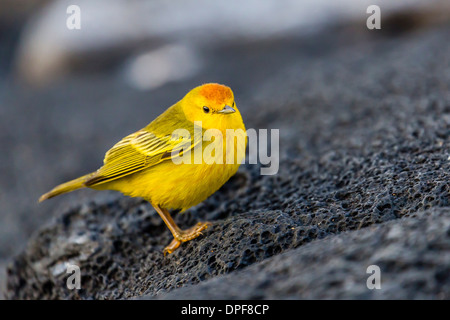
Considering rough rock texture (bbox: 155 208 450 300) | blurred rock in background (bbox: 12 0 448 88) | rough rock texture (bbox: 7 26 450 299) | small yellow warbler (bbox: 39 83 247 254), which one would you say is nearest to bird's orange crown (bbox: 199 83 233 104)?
small yellow warbler (bbox: 39 83 247 254)

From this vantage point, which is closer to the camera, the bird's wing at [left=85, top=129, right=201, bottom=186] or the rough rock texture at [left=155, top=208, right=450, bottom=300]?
the rough rock texture at [left=155, top=208, right=450, bottom=300]

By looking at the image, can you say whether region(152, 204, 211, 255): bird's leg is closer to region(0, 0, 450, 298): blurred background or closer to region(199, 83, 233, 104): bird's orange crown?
region(199, 83, 233, 104): bird's orange crown

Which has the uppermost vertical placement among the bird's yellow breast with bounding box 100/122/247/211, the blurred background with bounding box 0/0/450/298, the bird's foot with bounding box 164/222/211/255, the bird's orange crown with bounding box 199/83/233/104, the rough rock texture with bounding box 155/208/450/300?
the blurred background with bounding box 0/0/450/298

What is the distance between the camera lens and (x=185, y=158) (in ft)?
12.0

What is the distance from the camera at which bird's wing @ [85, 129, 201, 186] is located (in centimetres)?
374

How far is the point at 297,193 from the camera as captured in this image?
394cm

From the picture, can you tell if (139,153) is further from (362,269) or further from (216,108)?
(362,269)

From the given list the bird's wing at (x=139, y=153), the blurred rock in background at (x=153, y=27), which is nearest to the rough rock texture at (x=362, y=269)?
the bird's wing at (x=139, y=153)

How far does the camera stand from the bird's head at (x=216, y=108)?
374 cm

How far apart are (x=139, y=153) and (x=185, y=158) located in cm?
45

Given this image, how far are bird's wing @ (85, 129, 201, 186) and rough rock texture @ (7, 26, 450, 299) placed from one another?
52cm

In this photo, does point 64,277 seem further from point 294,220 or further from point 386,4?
point 386,4

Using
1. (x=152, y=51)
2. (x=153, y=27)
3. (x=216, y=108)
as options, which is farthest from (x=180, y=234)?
(x=153, y=27)

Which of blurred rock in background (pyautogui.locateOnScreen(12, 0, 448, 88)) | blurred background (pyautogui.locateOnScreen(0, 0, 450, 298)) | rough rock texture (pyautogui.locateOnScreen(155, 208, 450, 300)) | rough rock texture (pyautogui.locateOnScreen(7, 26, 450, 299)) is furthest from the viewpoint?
blurred rock in background (pyautogui.locateOnScreen(12, 0, 448, 88))
